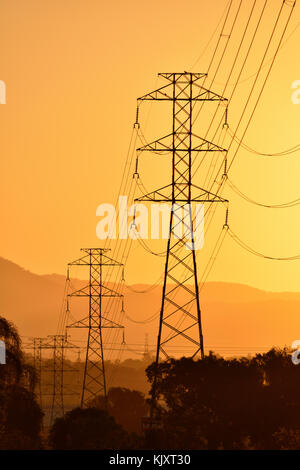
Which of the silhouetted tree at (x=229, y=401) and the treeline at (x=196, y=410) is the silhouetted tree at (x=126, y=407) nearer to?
the treeline at (x=196, y=410)

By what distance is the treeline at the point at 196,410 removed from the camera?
71375 mm

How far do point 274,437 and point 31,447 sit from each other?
13.8 metres

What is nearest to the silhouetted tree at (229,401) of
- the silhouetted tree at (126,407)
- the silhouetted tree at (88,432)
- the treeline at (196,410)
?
the treeline at (196,410)

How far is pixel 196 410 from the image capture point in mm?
75875

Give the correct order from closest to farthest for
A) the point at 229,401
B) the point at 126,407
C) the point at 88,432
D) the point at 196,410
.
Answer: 1. the point at 196,410
2. the point at 229,401
3. the point at 88,432
4. the point at 126,407

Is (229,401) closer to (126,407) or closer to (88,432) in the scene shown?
(88,432)

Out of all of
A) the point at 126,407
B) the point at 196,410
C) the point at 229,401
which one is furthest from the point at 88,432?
the point at 126,407

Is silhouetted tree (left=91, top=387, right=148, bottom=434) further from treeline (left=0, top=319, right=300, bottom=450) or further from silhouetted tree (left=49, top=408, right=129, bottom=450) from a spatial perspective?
treeline (left=0, top=319, right=300, bottom=450)

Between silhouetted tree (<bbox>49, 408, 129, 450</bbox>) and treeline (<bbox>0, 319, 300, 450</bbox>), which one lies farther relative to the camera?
silhouetted tree (<bbox>49, 408, 129, 450</bbox>)

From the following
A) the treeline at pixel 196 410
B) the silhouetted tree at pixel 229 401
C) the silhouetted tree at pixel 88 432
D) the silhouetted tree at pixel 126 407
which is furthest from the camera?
the silhouetted tree at pixel 126 407

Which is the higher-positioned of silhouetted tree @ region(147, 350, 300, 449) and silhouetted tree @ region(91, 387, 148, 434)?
silhouetted tree @ region(91, 387, 148, 434)

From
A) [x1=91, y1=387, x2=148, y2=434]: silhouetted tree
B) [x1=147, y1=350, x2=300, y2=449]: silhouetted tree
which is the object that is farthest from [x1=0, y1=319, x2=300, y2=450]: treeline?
[x1=91, y1=387, x2=148, y2=434]: silhouetted tree

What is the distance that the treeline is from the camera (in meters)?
71.4
